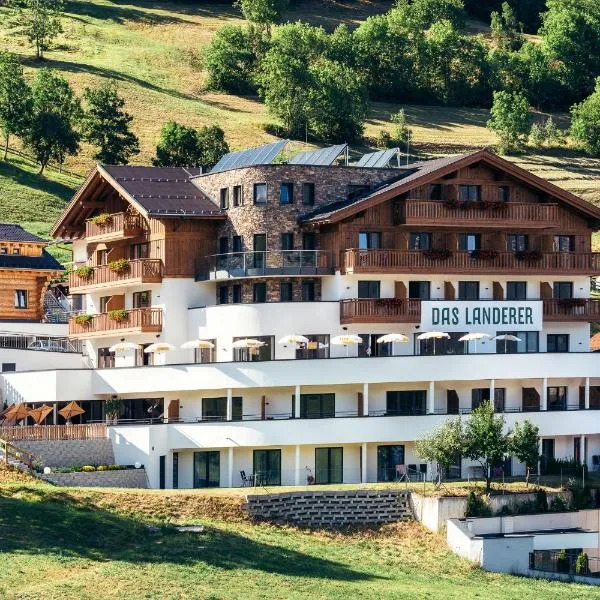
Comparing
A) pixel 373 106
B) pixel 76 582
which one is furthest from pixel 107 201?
pixel 373 106

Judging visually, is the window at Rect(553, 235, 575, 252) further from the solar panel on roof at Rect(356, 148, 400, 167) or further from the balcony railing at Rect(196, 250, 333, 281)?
the balcony railing at Rect(196, 250, 333, 281)

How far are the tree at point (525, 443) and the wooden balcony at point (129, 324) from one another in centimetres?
1849

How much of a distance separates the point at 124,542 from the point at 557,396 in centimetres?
2907

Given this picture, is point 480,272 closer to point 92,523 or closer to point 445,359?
point 445,359

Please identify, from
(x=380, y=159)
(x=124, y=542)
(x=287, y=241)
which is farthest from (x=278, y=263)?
(x=124, y=542)

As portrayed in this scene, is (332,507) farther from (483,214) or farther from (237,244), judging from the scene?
(483,214)

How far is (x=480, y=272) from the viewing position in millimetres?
93625

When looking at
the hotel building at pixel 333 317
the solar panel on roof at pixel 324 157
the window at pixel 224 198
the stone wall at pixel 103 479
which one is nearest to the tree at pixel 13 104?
the hotel building at pixel 333 317

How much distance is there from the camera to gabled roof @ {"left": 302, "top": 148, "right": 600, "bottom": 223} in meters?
91.1

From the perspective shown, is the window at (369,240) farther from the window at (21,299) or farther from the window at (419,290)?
the window at (21,299)

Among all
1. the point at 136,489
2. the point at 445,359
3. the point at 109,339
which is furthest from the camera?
the point at 109,339

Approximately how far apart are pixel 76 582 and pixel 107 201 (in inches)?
1530

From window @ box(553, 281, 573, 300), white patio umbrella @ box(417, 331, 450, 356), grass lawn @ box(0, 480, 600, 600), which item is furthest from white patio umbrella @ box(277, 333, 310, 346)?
window @ box(553, 281, 573, 300)

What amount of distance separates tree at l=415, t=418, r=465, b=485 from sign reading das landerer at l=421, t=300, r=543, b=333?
325 inches
